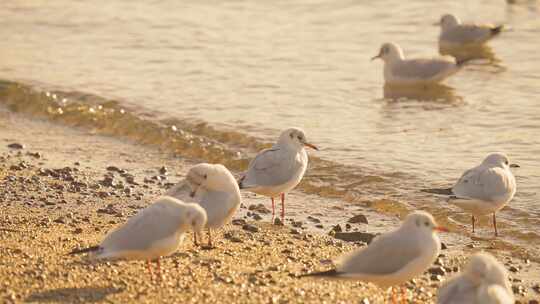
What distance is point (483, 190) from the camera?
9891 mm

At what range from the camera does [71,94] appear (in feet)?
50.8

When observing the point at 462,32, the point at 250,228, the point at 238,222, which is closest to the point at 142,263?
the point at 250,228

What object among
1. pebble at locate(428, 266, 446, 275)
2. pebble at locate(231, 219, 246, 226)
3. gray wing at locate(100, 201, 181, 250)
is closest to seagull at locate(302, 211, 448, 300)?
pebble at locate(428, 266, 446, 275)

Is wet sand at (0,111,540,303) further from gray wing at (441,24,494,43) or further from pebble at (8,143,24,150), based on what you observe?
gray wing at (441,24,494,43)

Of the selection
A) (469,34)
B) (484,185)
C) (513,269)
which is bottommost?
(513,269)

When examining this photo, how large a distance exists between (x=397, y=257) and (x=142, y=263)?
199cm

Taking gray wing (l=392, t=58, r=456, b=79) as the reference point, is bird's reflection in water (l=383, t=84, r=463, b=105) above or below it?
below

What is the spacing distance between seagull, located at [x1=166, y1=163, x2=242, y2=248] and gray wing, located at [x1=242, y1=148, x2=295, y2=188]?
0.90 meters

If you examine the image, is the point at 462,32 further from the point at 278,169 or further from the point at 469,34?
the point at 278,169

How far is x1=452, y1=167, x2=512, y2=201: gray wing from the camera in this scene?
9.88 metres

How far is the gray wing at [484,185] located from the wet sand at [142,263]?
41cm

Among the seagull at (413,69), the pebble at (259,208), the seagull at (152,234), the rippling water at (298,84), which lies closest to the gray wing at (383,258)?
the seagull at (152,234)

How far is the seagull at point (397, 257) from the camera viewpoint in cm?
746


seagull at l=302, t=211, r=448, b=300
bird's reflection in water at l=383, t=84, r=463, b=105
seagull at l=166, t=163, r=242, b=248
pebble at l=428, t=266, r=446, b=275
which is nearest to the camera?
seagull at l=302, t=211, r=448, b=300
